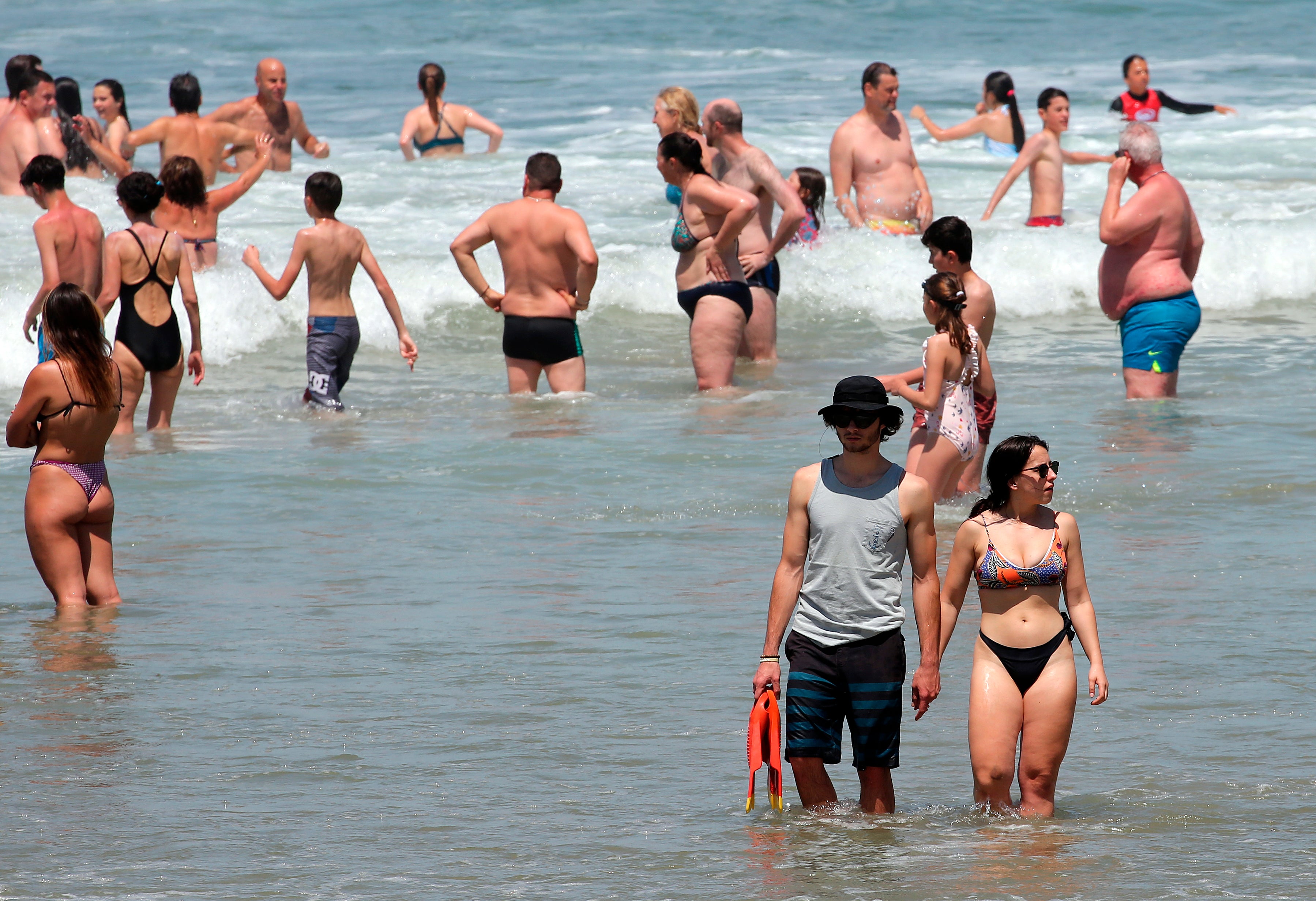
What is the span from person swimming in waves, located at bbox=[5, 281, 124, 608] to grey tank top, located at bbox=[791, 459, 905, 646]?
2991mm

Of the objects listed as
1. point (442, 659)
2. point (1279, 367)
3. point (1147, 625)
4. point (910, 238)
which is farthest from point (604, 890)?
point (910, 238)

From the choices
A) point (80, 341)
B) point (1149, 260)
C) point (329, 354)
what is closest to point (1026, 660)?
point (80, 341)

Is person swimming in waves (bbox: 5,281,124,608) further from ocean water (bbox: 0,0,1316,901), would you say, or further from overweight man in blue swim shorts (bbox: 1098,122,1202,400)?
overweight man in blue swim shorts (bbox: 1098,122,1202,400)

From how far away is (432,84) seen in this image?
17.9 m

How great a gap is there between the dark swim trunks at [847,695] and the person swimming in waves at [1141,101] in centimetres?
1556

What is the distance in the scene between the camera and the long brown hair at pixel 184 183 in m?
9.55

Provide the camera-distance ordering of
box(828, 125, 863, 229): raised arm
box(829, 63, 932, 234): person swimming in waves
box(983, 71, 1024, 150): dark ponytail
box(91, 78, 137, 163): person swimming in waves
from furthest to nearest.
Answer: box(983, 71, 1024, 150): dark ponytail < box(91, 78, 137, 163): person swimming in waves < box(828, 125, 863, 229): raised arm < box(829, 63, 932, 234): person swimming in waves

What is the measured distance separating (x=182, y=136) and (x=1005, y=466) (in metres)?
11.3

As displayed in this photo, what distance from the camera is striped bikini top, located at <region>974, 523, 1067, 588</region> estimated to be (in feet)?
13.9

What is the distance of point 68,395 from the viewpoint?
5.94 m

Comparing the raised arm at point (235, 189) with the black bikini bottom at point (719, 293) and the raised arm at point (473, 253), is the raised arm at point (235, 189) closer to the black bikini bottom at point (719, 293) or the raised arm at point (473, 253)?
the raised arm at point (473, 253)

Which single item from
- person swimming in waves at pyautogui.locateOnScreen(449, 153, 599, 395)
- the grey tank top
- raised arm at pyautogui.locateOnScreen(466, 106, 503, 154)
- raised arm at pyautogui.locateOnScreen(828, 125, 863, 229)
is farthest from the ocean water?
raised arm at pyautogui.locateOnScreen(466, 106, 503, 154)

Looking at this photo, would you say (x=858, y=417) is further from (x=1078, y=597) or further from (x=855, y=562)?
(x=1078, y=597)

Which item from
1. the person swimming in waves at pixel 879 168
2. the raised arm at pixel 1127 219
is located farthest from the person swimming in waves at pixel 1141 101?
the raised arm at pixel 1127 219
